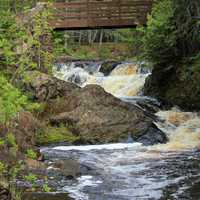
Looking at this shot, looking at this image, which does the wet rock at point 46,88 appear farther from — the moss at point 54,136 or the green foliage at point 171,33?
the green foliage at point 171,33

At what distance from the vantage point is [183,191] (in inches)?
341

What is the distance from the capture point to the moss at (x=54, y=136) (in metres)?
13.2

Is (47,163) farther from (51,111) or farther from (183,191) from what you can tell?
(51,111)

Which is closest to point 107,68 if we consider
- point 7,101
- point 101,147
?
point 101,147

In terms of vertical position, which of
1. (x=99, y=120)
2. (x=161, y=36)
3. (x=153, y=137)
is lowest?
(x=153, y=137)

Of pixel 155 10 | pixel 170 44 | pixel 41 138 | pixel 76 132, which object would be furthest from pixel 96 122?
pixel 155 10

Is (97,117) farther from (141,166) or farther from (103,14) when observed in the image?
(103,14)

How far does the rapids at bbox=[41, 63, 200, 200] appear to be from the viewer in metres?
8.64

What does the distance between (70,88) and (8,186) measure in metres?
9.01

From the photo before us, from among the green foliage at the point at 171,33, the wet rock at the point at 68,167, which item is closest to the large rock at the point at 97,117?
the wet rock at the point at 68,167

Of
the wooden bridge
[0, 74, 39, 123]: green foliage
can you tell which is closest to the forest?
[0, 74, 39, 123]: green foliage

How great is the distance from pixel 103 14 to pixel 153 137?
391 inches

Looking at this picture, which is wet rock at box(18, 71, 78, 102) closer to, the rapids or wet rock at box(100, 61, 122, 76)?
the rapids

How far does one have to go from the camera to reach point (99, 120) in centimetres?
1407
